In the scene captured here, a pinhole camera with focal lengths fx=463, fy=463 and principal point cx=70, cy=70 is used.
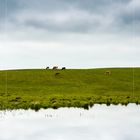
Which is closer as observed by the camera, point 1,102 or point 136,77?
point 1,102

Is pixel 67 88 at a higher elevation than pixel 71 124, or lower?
higher

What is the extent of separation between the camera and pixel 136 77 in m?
95.1

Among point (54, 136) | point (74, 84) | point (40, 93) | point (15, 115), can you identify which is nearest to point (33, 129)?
point (54, 136)

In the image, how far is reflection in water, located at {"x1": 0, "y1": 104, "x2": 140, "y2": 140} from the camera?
34.8 m

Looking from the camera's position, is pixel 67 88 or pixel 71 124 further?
pixel 67 88

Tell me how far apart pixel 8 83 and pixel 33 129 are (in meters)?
49.8

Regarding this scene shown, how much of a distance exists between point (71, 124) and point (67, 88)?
39.4 metres

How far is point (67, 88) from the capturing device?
3184 inches

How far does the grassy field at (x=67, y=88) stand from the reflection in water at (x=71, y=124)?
6.09m

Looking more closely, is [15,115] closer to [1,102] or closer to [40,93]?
[1,102]

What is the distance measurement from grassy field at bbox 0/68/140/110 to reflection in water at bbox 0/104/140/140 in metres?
6.09

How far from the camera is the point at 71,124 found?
1634 inches

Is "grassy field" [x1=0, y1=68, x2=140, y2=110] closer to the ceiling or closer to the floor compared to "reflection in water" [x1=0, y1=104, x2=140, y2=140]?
closer to the ceiling

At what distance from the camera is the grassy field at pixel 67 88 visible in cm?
6141
